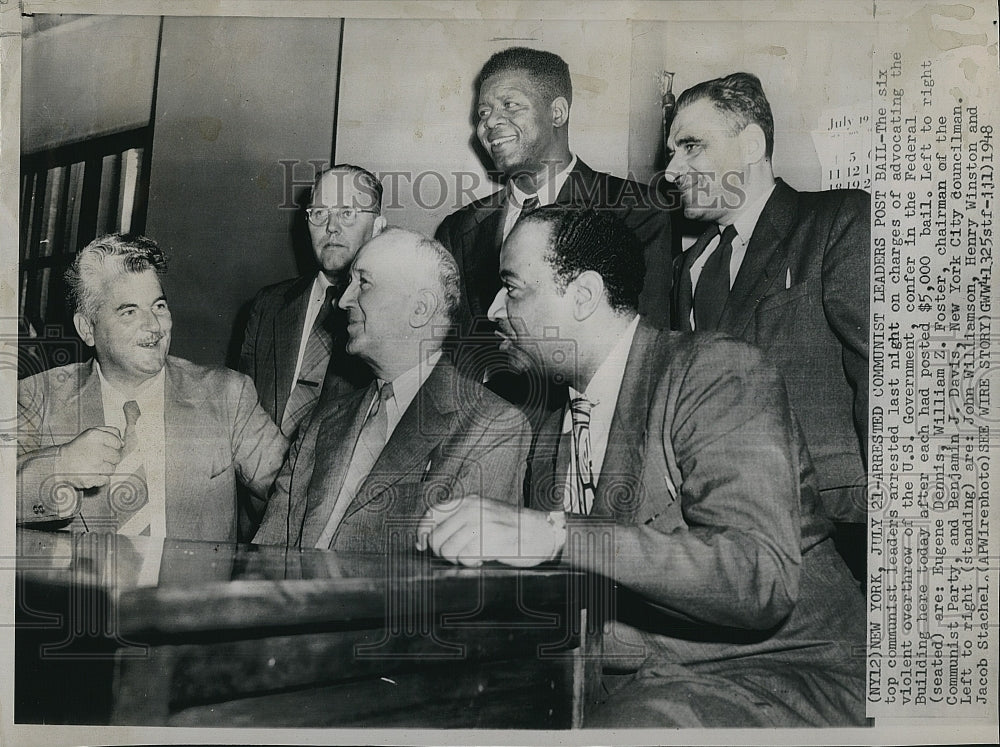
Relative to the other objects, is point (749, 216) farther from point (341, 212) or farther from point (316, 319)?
point (316, 319)

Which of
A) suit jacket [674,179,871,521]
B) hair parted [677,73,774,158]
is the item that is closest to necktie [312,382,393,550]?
suit jacket [674,179,871,521]

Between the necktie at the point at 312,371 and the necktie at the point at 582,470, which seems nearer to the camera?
the necktie at the point at 582,470

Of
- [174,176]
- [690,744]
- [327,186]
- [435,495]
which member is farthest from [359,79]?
[690,744]

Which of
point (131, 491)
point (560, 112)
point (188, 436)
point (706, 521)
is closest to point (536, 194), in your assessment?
point (560, 112)

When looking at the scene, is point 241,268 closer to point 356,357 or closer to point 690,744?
point 356,357

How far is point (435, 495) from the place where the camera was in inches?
113

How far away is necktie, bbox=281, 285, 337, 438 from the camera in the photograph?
9.78 ft

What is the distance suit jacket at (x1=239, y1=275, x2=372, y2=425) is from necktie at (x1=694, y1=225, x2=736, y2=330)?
113cm

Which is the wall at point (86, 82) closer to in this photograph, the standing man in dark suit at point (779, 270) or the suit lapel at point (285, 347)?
the suit lapel at point (285, 347)

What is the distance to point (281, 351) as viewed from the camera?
2992 millimetres

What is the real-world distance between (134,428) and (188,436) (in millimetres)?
182

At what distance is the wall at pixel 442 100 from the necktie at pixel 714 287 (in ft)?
1.38

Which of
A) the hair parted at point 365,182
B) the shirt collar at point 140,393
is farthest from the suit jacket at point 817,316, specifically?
the shirt collar at point 140,393

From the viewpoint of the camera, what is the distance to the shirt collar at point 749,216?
2.93m
